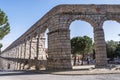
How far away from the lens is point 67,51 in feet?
72.8

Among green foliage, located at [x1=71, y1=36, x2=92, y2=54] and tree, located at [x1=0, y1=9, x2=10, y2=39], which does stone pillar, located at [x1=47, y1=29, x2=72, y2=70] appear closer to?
tree, located at [x1=0, y1=9, x2=10, y2=39]

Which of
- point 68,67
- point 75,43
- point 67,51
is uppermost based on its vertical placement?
point 75,43

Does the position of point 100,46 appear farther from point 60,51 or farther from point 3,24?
point 3,24

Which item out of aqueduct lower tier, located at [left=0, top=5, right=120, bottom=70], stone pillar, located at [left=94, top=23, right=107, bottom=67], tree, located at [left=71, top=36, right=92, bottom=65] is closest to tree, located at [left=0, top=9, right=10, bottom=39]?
aqueduct lower tier, located at [left=0, top=5, right=120, bottom=70]

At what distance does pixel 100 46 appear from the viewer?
22703 millimetres

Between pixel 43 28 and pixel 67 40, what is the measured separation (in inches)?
254

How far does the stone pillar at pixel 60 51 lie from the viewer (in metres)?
22.0

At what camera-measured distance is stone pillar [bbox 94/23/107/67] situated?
73.9ft

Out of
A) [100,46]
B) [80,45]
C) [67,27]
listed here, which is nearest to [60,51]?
[67,27]

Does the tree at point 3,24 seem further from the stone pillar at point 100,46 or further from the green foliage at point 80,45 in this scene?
the green foliage at point 80,45

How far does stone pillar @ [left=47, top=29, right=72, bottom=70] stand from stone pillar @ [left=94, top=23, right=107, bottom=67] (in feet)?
9.97

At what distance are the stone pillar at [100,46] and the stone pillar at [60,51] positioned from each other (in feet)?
9.97

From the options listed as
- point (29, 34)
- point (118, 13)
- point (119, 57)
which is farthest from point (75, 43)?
point (118, 13)

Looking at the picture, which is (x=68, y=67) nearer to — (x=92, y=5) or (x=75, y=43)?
(x=92, y=5)
